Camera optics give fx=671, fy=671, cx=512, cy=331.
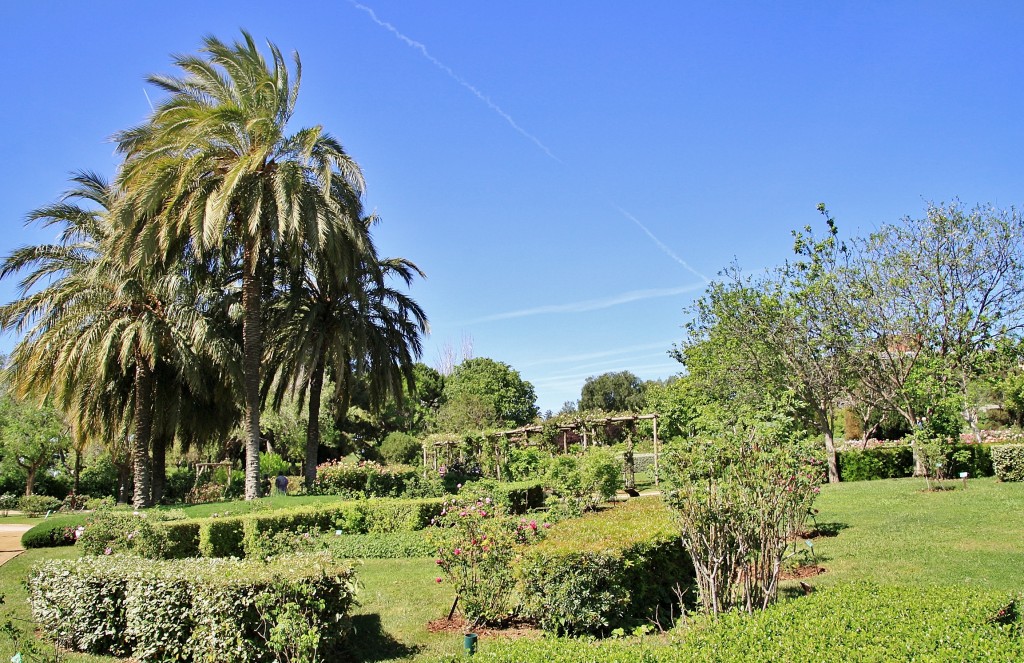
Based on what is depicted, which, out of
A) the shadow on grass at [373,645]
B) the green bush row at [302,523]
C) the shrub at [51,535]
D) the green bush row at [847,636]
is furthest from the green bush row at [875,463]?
the shrub at [51,535]

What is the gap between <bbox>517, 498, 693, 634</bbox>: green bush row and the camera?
6.23 m

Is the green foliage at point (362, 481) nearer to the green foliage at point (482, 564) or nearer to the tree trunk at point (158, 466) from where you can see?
the tree trunk at point (158, 466)

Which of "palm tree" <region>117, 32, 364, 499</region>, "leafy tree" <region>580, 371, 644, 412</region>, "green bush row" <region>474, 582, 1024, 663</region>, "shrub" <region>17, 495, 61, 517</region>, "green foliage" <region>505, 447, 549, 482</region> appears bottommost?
"shrub" <region>17, 495, 61, 517</region>

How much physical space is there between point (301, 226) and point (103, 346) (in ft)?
18.5

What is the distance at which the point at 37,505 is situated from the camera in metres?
23.2

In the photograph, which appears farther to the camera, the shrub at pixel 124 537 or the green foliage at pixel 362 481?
the green foliage at pixel 362 481

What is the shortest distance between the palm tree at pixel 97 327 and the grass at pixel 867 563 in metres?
4.86

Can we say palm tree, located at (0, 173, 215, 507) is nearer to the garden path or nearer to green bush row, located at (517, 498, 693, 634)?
the garden path

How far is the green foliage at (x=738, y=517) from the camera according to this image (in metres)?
5.73

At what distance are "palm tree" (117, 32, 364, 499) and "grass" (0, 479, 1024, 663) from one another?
7188mm

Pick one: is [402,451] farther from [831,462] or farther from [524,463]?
[831,462]

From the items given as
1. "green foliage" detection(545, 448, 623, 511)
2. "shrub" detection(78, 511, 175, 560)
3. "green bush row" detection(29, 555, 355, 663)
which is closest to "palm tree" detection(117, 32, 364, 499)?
"shrub" detection(78, 511, 175, 560)

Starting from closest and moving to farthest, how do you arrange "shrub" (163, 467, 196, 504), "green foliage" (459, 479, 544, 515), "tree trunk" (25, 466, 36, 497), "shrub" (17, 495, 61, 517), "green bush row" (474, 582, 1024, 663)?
"green bush row" (474, 582, 1024, 663), "green foliage" (459, 479, 544, 515), "shrub" (17, 495, 61, 517), "shrub" (163, 467, 196, 504), "tree trunk" (25, 466, 36, 497)

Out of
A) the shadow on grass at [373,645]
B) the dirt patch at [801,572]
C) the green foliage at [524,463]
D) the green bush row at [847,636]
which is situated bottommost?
the shadow on grass at [373,645]
